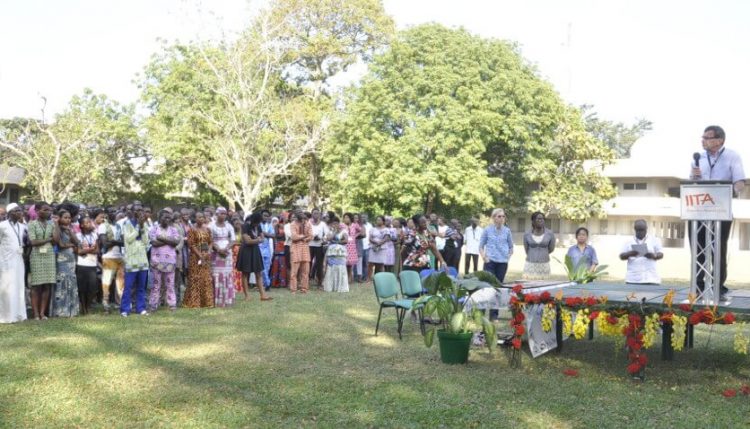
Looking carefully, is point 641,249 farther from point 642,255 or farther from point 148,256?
point 148,256

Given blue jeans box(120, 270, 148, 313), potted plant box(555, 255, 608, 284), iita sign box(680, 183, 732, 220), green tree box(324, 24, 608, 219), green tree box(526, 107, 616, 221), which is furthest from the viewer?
green tree box(526, 107, 616, 221)

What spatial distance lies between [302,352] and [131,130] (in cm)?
3034

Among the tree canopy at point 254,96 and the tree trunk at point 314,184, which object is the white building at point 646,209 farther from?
the tree canopy at point 254,96

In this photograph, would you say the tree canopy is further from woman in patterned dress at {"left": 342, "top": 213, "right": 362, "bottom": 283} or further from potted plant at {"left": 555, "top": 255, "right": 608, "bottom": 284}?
potted plant at {"left": 555, "top": 255, "right": 608, "bottom": 284}

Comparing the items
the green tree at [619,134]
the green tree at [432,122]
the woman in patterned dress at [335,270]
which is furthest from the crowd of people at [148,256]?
the green tree at [619,134]

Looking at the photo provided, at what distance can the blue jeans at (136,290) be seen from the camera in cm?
1139

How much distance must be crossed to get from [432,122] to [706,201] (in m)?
26.2

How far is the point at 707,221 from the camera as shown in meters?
6.79

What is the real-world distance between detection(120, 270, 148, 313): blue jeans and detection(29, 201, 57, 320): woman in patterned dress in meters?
1.08

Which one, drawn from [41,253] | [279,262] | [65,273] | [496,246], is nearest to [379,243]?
[279,262]

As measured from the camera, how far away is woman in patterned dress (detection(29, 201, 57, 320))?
10531 millimetres

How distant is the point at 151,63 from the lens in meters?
39.8

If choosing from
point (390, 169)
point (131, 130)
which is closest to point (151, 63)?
point (131, 130)

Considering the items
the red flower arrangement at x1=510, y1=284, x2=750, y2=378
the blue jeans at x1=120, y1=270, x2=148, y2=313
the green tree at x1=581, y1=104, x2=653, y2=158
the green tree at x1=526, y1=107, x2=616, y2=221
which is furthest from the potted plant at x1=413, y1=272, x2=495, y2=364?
the green tree at x1=581, y1=104, x2=653, y2=158
